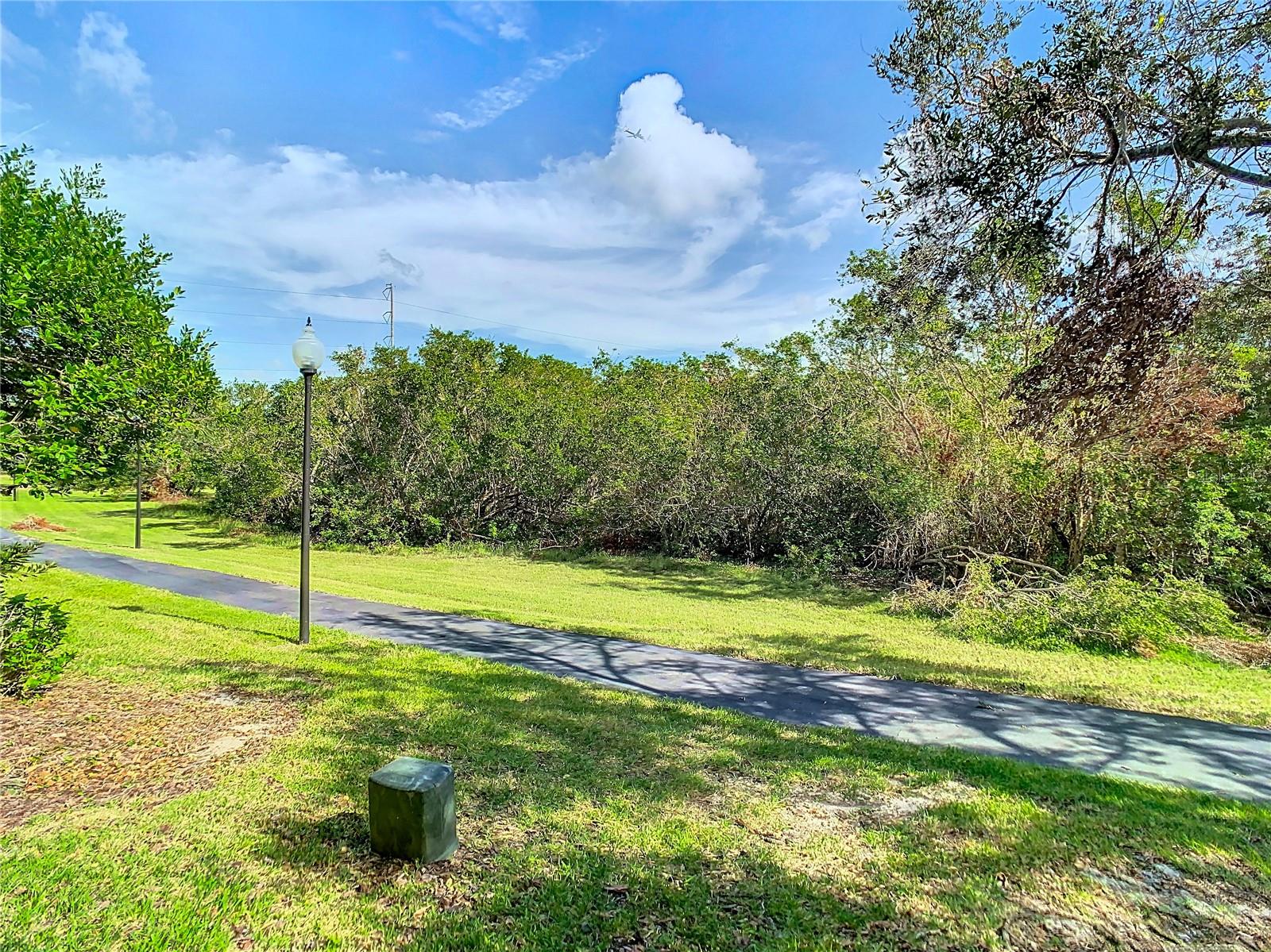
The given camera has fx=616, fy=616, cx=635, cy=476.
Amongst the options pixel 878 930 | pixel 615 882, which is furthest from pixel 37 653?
pixel 878 930

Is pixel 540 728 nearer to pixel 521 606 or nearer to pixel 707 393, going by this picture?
pixel 521 606

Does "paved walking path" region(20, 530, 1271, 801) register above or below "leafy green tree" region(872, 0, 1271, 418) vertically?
below

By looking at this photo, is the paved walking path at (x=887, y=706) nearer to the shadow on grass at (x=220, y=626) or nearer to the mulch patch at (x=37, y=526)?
the shadow on grass at (x=220, y=626)

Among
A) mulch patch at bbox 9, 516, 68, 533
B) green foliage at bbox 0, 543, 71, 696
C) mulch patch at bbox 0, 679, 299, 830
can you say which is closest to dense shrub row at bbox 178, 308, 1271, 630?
green foliage at bbox 0, 543, 71, 696

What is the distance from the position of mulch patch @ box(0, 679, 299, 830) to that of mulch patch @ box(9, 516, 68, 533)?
65.0 ft

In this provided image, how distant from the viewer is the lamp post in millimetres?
6047

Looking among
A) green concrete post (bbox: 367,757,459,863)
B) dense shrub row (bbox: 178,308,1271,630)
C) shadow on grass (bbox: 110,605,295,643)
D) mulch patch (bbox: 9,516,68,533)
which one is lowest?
mulch patch (bbox: 9,516,68,533)

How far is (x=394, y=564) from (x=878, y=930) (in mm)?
14037

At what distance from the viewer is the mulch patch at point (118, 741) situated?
3119 millimetres

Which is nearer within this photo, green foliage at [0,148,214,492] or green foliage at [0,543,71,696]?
green foliage at [0,148,214,492]

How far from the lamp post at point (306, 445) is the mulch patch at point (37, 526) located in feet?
60.9

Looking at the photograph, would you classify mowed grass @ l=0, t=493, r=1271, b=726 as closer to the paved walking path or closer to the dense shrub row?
the paved walking path

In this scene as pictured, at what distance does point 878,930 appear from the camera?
7.34 feet

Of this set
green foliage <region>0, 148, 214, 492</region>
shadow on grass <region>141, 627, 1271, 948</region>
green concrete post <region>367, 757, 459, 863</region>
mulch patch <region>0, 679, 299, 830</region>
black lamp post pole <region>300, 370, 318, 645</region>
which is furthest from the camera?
black lamp post pole <region>300, 370, 318, 645</region>
